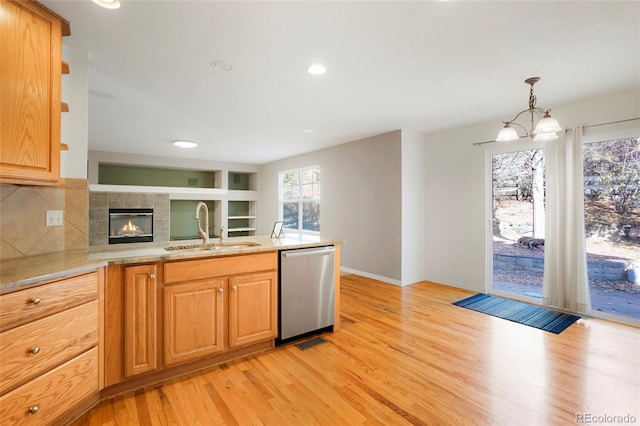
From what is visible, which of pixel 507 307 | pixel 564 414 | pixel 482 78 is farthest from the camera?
pixel 507 307

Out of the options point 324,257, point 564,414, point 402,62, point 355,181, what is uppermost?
point 402,62

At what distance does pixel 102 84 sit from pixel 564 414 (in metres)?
4.60

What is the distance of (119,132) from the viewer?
15.9ft

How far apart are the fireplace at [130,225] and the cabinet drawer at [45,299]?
5.16 meters

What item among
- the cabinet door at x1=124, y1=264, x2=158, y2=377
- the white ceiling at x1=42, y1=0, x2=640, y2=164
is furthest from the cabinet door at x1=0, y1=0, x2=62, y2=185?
the cabinet door at x1=124, y1=264, x2=158, y2=377

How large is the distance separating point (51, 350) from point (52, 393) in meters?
0.22

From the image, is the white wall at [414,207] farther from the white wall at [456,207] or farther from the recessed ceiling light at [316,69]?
the recessed ceiling light at [316,69]

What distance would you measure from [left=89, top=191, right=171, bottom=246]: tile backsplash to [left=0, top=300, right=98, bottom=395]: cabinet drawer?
4868mm

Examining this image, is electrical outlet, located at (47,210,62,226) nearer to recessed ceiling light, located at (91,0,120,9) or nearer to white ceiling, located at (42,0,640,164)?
white ceiling, located at (42,0,640,164)

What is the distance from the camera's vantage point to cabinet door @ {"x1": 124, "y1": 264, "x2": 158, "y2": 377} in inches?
74.0

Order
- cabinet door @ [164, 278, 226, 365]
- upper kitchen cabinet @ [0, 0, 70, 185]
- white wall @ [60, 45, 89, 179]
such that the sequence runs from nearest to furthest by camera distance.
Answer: upper kitchen cabinet @ [0, 0, 70, 185] < cabinet door @ [164, 278, 226, 365] < white wall @ [60, 45, 89, 179]

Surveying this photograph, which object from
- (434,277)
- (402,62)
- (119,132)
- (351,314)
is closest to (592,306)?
(434,277)

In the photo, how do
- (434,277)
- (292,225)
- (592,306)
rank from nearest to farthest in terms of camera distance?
1. (592,306)
2. (434,277)
3. (292,225)

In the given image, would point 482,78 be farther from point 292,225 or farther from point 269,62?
point 292,225
